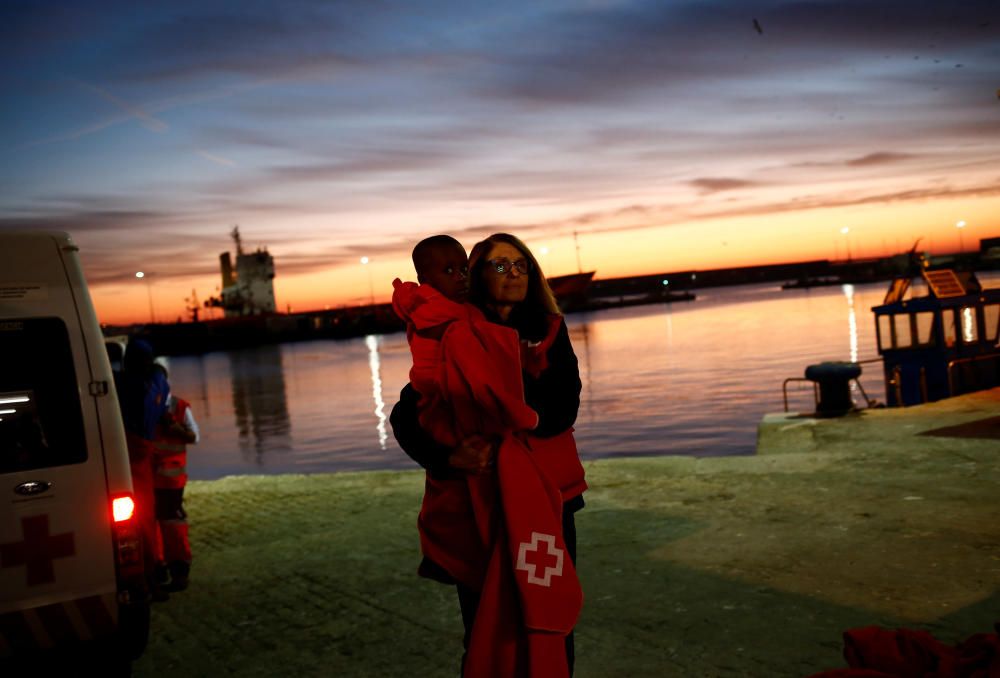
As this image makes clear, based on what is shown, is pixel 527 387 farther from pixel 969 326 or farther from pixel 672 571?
pixel 969 326

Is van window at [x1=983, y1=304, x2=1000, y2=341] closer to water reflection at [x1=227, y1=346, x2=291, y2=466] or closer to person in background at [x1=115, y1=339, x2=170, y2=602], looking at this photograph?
person in background at [x1=115, y1=339, x2=170, y2=602]

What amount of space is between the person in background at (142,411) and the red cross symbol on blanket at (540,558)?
4.86 m

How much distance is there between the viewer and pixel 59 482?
4676 mm

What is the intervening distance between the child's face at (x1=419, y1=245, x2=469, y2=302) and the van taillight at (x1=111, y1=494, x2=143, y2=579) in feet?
8.71

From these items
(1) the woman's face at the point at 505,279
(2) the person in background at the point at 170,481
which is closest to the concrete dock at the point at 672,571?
(2) the person in background at the point at 170,481

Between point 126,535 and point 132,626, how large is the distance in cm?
48

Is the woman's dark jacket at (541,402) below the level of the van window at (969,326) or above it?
above

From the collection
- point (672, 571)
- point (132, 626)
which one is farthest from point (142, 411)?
point (672, 571)

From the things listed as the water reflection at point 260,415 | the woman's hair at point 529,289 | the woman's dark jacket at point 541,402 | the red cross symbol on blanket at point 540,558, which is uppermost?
the woman's hair at point 529,289

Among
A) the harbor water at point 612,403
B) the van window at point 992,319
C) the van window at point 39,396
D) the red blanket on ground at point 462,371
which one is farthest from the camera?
the harbor water at point 612,403

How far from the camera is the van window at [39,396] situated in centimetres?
468

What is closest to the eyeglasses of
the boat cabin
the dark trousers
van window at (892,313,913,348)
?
the dark trousers

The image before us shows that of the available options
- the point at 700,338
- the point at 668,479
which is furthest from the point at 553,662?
the point at 700,338

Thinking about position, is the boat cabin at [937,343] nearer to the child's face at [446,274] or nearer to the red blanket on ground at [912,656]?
the red blanket on ground at [912,656]
